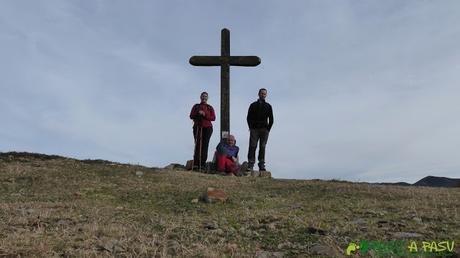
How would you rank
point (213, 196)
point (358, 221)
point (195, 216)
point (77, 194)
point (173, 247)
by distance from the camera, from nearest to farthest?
1. point (173, 247)
2. point (358, 221)
3. point (195, 216)
4. point (213, 196)
5. point (77, 194)

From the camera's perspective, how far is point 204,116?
15070 millimetres

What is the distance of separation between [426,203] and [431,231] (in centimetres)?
278

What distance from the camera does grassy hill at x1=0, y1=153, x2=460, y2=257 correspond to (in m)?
5.59

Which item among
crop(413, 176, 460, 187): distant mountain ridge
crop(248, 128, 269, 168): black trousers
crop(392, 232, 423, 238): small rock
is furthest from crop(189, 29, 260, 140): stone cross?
crop(392, 232, 423, 238): small rock

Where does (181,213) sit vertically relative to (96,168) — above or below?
below

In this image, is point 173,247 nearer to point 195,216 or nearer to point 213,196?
point 195,216

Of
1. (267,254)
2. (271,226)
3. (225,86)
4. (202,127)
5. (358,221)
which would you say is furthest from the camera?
(225,86)

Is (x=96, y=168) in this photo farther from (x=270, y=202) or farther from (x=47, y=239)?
(x=47, y=239)

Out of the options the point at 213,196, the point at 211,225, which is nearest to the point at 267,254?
the point at 211,225

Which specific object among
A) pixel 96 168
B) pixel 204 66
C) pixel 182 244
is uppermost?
pixel 204 66

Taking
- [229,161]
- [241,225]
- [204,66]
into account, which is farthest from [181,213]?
[204,66]

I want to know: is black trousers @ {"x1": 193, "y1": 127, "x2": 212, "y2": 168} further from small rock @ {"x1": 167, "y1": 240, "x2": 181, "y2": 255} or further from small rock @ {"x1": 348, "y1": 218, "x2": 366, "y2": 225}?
small rock @ {"x1": 167, "y1": 240, "x2": 181, "y2": 255}

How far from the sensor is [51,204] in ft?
27.6

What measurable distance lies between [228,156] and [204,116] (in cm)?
140
